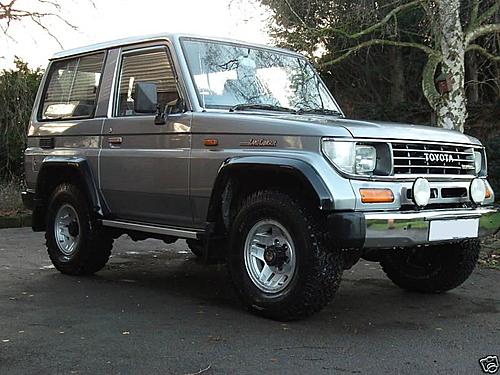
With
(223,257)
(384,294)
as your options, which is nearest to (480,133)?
(384,294)

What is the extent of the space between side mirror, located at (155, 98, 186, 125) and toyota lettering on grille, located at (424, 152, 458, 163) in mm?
1981

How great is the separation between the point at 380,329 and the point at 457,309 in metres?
1.01

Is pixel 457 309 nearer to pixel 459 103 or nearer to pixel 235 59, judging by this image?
pixel 235 59

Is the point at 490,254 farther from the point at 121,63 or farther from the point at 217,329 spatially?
the point at 121,63

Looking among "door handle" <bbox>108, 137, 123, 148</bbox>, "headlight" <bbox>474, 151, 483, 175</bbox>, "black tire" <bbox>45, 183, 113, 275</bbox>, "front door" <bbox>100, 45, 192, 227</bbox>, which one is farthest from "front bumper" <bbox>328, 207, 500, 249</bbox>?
"black tire" <bbox>45, 183, 113, 275</bbox>

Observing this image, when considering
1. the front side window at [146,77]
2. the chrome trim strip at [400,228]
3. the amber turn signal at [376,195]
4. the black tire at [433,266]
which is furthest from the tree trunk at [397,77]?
the amber turn signal at [376,195]

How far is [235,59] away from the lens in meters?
6.00

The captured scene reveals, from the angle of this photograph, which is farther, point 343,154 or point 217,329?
point 217,329

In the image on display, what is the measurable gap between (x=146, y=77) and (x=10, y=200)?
24.1ft

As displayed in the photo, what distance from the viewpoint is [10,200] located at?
12.4m

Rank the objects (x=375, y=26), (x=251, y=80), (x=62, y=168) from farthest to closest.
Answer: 1. (x=375, y=26)
2. (x=62, y=168)
3. (x=251, y=80)

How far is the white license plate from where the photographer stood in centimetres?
471

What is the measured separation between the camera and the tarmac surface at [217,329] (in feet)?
12.9

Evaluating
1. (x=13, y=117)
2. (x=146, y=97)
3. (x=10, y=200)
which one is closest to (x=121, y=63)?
(x=146, y=97)
